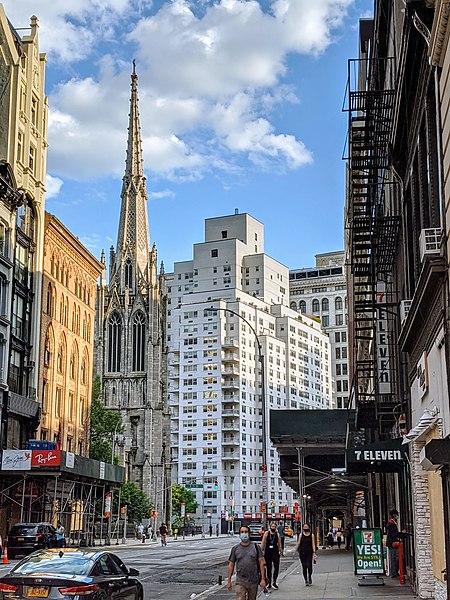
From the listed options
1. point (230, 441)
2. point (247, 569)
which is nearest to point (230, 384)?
point (230, 441)

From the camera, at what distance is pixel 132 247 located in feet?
467

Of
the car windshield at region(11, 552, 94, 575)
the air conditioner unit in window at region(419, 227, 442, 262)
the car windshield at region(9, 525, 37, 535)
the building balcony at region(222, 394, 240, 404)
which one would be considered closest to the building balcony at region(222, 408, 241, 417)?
the building balcony at region(222, 394, 240, 404)

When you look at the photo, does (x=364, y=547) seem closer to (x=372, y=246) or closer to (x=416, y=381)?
(x=416, y=381)

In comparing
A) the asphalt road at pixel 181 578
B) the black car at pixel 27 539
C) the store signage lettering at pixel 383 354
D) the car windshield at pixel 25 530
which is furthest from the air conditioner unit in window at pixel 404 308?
the car windshield at pixel 25 530

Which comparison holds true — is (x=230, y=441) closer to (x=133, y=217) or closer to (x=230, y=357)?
(x=230, y=357)

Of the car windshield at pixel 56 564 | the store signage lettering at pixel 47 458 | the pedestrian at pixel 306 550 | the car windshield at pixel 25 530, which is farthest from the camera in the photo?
the store signage lettering at pixel 47 458

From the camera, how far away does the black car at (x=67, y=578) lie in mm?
13469

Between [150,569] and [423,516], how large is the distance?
1650 centimetres

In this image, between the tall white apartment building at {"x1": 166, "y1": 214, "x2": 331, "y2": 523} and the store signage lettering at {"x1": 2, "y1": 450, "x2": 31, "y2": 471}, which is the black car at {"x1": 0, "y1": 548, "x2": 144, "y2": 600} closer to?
the store signage lettering at {"x1": 2, "y1": 450, "x2": 31, "y2": 471}

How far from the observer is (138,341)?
449 ft

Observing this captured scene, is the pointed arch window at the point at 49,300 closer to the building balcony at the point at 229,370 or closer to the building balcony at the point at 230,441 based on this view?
the building balcony at the point at 230,441

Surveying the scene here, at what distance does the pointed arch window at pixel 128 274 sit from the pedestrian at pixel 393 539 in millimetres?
114937

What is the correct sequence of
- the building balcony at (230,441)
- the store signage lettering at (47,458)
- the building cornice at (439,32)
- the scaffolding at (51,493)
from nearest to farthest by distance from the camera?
1. the building cornice at (439,32)
2. the store signage lettering at (47,458)
3. the scaffolding at (51,493)
4. the building balcony at (230,441)

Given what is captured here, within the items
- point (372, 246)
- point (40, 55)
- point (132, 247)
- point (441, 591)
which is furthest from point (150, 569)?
point (132, 247)
